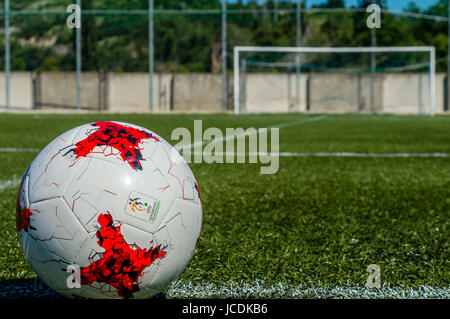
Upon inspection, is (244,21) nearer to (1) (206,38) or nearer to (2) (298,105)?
(1) (206,38)

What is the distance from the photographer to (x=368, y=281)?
2133 millimetres

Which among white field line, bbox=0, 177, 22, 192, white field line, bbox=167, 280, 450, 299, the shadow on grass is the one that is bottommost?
white field line, bbox=167, 280, 450, 299

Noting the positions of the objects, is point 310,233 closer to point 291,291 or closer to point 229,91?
point 291,291

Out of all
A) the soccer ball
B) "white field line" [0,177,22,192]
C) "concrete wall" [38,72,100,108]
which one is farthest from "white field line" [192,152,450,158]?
"concrete wall" [38,72,100,108]

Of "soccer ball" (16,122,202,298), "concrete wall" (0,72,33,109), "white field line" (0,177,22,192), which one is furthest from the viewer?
"concrete wall" (0,72,33,109)

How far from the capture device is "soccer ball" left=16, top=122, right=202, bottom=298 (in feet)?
5.72

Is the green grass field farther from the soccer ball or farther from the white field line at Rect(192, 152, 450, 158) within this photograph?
the white field line at Rect(192, 152, 450, 158)

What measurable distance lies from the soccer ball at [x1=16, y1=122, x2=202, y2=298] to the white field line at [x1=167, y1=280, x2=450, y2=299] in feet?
0.54

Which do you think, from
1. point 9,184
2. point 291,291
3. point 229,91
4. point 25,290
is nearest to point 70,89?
point 229,91

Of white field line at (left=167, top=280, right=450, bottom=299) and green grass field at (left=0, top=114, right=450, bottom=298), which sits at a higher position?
green grass field at (left=0, top=114, right=450, bottom=298)

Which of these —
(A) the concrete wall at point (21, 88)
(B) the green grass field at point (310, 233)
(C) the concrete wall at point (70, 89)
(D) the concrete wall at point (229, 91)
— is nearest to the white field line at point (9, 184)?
(B) the green grass field at point (310, 233)

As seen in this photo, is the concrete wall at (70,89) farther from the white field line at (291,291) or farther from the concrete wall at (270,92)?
the white field line at (291,291)

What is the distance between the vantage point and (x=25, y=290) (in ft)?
6.59

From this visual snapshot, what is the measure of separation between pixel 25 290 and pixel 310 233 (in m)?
1.48
